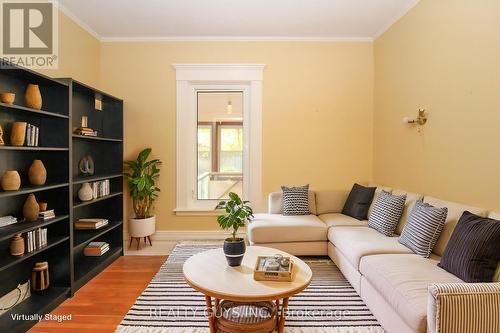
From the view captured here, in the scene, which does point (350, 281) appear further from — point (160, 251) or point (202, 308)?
point (160, 251)

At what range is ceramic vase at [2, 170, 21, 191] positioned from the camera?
84.2 inches

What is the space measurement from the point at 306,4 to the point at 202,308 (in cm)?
322

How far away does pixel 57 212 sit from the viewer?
2646 mm

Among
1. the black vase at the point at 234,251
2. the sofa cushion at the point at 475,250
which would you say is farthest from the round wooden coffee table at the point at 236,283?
the sofa cushion at the point at 475,250

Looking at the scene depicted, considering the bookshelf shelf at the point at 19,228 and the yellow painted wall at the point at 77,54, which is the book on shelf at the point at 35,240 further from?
the yellow painted wall at the point at 77,54

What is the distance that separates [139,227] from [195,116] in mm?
1737

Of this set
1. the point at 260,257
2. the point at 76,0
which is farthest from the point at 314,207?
the point at 76,0

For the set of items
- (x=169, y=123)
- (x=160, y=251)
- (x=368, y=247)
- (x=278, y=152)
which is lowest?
(x=160, y=251)

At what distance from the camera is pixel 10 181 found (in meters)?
2.15

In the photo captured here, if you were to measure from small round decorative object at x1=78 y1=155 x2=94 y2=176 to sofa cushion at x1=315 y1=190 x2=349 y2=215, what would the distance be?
283 cm

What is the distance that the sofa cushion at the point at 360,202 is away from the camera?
3402mm

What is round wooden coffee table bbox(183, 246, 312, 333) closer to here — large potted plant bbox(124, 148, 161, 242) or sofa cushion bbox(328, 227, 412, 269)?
sofa cushion bbox(328, 227, 412, 269)

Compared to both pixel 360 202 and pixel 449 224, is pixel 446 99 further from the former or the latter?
pixel 360 202

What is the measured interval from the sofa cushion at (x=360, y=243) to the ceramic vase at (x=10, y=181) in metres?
2.75
